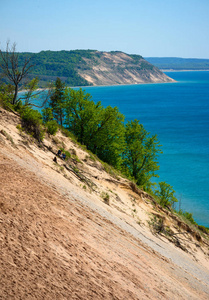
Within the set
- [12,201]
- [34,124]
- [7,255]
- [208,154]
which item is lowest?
[7,255]

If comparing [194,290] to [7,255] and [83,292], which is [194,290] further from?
[7,255]

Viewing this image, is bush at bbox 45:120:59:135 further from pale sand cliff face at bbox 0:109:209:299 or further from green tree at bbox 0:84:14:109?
green tree at bbox 0:84:14:109

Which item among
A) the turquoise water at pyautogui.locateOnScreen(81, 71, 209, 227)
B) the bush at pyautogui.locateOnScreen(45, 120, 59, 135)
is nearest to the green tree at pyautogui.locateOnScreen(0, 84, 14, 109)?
the bush at pyautogui.locateOnScreen(45, 120, 59, 135)

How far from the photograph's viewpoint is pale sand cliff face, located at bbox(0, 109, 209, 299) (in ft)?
29.9

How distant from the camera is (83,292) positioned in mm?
9086

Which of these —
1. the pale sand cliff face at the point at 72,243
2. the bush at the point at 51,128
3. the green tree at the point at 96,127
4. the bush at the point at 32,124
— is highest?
the green tree at the point at 96,127

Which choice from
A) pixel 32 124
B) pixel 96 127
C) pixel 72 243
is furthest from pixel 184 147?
pixel 72 243

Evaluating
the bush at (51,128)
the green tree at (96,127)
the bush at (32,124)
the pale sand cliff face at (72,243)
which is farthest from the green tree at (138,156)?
the bush at (32,124)

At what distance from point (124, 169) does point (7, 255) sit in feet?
98.5

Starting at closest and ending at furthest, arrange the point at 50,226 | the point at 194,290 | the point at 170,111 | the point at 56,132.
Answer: the point at 50,226, the point at 194,290, the point at 56,132, the point at 170,111

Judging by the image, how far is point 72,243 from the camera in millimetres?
11297

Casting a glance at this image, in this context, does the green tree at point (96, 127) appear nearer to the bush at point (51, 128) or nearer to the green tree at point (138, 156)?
the green tree at point (138, 156)

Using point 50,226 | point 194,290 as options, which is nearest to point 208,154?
point 194,290

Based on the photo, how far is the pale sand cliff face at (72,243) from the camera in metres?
9.12
